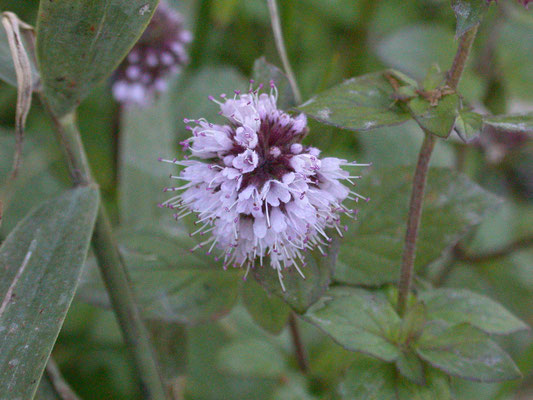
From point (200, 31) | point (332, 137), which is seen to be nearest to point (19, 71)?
point (332, 137)

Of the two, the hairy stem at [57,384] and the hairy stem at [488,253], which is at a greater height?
the hairy stem at [488,253]

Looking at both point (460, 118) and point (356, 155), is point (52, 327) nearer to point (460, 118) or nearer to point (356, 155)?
point (460, 118)

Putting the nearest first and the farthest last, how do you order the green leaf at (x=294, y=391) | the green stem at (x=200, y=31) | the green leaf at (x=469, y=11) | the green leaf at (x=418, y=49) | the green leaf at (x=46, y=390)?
1. the green leaf at (x=469, y=11)
2. the green leaf at (x=46, y=390)
3. the green leaf at (x=294, y=391)
4. the green leaf at (x=418, y=49)
5. the green stem at (x=200, y=31)

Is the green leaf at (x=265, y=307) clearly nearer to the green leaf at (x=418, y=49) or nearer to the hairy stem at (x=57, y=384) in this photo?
the hairy stem at (x=57, y=384)

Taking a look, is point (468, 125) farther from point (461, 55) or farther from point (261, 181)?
point (261, 181)

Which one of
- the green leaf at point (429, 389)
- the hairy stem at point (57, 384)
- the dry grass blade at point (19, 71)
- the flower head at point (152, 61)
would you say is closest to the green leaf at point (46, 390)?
the hairy stem at point (57, 384)

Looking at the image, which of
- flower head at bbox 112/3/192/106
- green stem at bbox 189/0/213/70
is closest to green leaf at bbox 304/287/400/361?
flower head at bbox 112/3/192/106

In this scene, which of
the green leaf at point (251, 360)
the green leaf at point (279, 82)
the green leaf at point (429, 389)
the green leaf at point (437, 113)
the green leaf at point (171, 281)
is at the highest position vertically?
the green leaf at point (437, 113)
